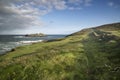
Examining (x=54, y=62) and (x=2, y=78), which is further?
(x=54, y=62)

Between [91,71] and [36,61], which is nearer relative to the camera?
[91,71]

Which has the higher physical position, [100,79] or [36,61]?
[36,61]

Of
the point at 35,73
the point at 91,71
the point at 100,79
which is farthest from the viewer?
the point at 91,71

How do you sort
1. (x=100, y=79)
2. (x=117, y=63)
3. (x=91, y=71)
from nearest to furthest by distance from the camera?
1. (x=100, y=79)
2. (x=91, y=71)
3. (x=117, y=63)

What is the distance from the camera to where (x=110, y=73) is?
19.4m

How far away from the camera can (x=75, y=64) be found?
2358cm

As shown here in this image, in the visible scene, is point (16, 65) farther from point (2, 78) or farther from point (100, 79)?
point (100, 79)

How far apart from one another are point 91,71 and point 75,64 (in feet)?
11.4

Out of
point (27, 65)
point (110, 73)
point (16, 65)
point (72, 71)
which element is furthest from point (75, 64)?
point (16, 65)

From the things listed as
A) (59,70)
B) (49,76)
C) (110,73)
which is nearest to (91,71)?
(110,73)

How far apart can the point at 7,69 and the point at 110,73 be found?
45.4 feet

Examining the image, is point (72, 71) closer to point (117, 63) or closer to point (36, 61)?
point (36, 61)

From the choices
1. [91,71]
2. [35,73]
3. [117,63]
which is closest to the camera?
[35,73]

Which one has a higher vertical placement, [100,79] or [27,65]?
[27,65]
